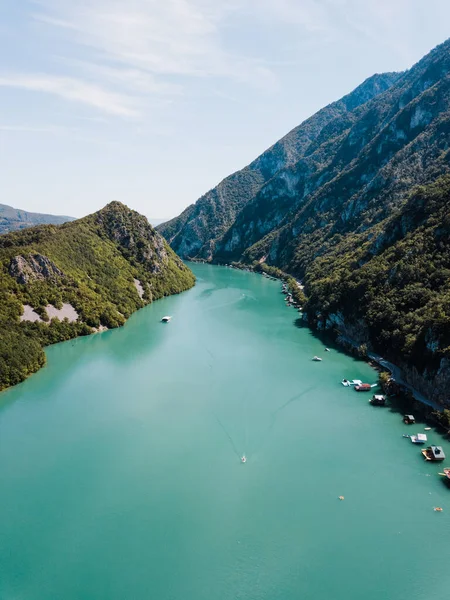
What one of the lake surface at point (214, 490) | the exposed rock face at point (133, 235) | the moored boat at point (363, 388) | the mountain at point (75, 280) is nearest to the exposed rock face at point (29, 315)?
the mountain at point (75, 280)

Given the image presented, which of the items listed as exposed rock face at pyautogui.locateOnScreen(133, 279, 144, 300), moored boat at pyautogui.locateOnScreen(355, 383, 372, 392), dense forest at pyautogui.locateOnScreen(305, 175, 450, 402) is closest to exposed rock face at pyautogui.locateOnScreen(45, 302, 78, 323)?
exposed rock face at pyautogui.locateOnScreen(133, 279, 144, 300)

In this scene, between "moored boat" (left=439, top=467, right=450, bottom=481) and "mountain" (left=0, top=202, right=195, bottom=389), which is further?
"mountain" (left=0, top=202, right=195, bottom=389)

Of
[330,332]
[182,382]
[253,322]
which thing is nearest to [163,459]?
[182,382]

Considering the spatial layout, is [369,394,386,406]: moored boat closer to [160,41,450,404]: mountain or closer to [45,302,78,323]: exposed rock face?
[160,41,450,404]: mountain

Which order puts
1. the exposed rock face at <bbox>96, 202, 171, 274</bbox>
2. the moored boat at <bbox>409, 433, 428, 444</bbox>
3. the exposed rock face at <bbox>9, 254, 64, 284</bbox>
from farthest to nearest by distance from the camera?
the exposed rock face at <bbox>96, 202, 171, 274</bbox> < the exposed rock face at <bbox>9, 254, 64, 284</bbox> < the moored boat at <bbox>409, 433, 428, 444</bbox>

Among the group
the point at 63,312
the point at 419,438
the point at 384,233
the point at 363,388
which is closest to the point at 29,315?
the point at 63,312

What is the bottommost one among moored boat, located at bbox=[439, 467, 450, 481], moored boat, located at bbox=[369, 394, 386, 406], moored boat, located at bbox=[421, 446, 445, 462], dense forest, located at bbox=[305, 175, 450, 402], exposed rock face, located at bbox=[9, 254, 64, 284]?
moored boat, located at bbox=[439, 467, 450, 481]
